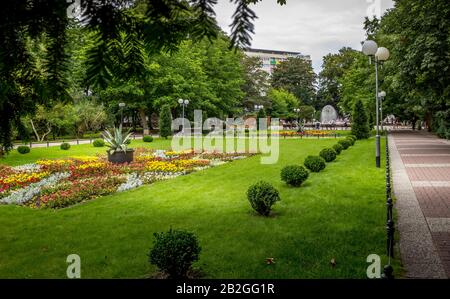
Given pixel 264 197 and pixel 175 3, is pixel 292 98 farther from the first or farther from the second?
pixel 175 3

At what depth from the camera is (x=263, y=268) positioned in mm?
5957

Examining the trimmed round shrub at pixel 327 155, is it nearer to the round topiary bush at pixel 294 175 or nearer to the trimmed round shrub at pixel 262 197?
the round topiary bush at pixel 294 175

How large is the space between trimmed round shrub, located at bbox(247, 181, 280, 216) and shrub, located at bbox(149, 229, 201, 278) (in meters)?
3.74

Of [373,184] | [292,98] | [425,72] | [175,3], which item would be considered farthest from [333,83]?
[175,3]

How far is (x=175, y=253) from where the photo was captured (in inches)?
213

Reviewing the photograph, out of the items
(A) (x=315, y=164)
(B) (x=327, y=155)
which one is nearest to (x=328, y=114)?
(B) (x=327, y=155)

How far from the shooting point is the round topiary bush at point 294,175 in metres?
12.6

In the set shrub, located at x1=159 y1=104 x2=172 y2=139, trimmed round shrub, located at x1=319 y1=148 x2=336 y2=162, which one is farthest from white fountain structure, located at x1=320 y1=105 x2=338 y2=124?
trimmed round shrub, located at x1=319 y1=148 x2=336 y2=162

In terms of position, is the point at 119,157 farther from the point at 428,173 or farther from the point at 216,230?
the point at 428,173

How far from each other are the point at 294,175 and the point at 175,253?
7.83m

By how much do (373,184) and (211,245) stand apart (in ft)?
25.3

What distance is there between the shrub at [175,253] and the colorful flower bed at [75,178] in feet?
23.3

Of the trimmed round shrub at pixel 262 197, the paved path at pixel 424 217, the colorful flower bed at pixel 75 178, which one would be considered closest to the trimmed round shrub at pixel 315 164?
the paved path at pixel 424 217

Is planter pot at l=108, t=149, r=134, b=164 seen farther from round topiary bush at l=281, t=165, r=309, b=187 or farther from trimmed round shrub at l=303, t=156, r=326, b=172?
round topiary bush at l=281, t=165, r=309, b=187
